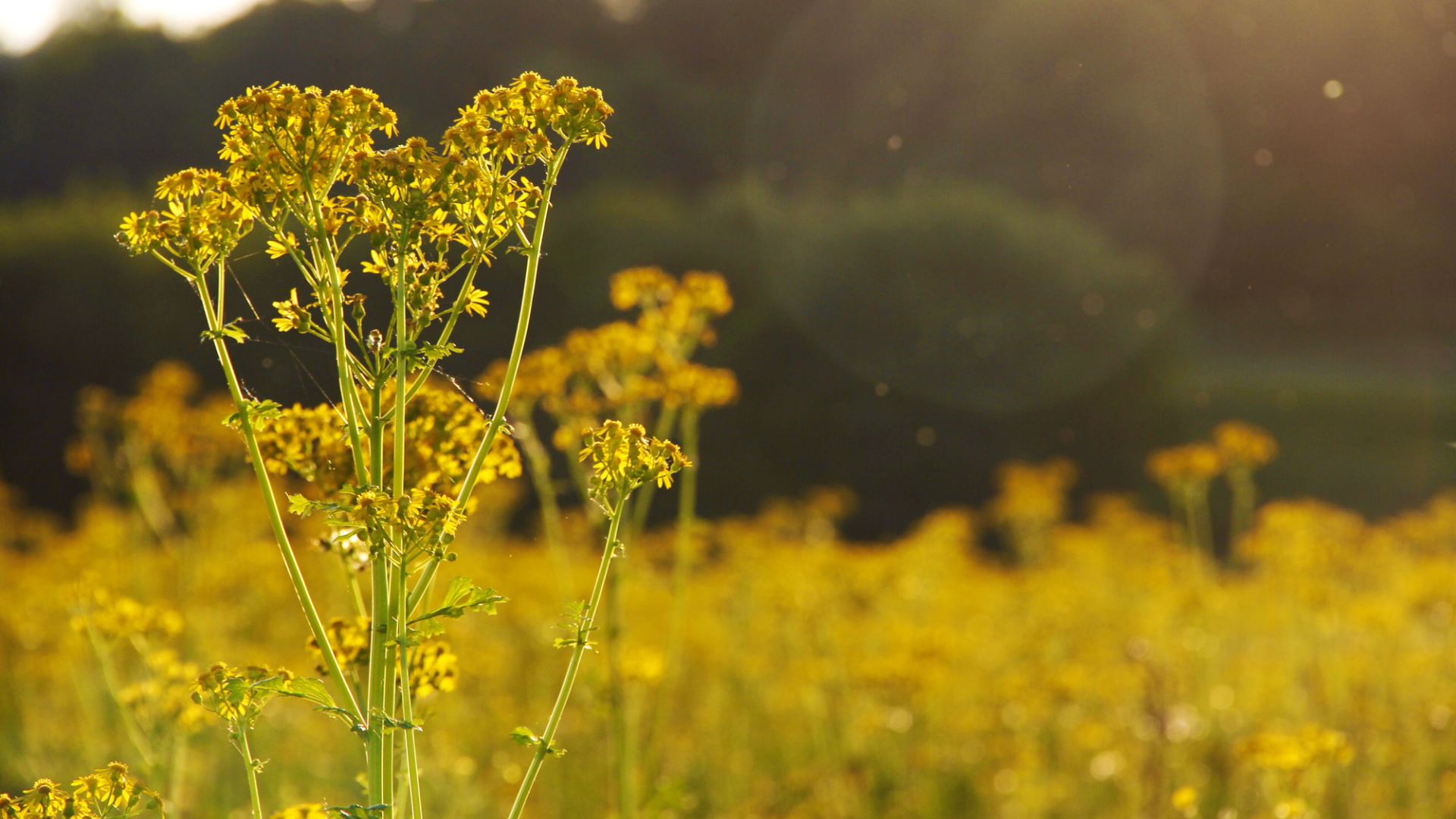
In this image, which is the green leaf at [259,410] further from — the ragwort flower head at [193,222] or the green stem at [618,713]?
the green stem at [618,713]

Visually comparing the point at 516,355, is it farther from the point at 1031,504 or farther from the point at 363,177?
the point at 1031,504

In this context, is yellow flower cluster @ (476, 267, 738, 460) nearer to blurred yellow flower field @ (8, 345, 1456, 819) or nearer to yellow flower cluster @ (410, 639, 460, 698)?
blurred yellow flower field @ (8, 345, 1456, 819)

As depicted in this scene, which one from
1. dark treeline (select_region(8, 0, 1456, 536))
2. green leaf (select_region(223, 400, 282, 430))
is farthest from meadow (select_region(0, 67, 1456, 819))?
dark treeline (select_region(8, 0, 1456, 536))

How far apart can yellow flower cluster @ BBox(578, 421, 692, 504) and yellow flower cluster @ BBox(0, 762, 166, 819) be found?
0.65 meters

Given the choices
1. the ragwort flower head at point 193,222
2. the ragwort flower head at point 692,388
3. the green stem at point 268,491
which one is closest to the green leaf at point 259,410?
the green stem at point 268,491

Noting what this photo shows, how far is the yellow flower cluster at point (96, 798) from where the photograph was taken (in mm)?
1193

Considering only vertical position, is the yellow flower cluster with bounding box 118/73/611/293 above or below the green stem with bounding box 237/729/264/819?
above

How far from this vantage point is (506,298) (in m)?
12.0

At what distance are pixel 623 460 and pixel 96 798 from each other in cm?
79

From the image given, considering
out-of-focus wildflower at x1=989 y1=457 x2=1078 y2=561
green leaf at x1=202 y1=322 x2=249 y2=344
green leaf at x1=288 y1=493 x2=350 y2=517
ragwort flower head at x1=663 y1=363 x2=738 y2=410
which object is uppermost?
out-of-focus wildflower at x1=989 y1=457 x2=1078 y2=561

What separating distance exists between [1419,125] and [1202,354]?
5.35 metres

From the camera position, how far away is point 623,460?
49.4 inches

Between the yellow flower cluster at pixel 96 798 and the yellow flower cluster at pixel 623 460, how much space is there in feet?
2.13

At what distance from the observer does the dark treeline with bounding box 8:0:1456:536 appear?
36.2 feet
